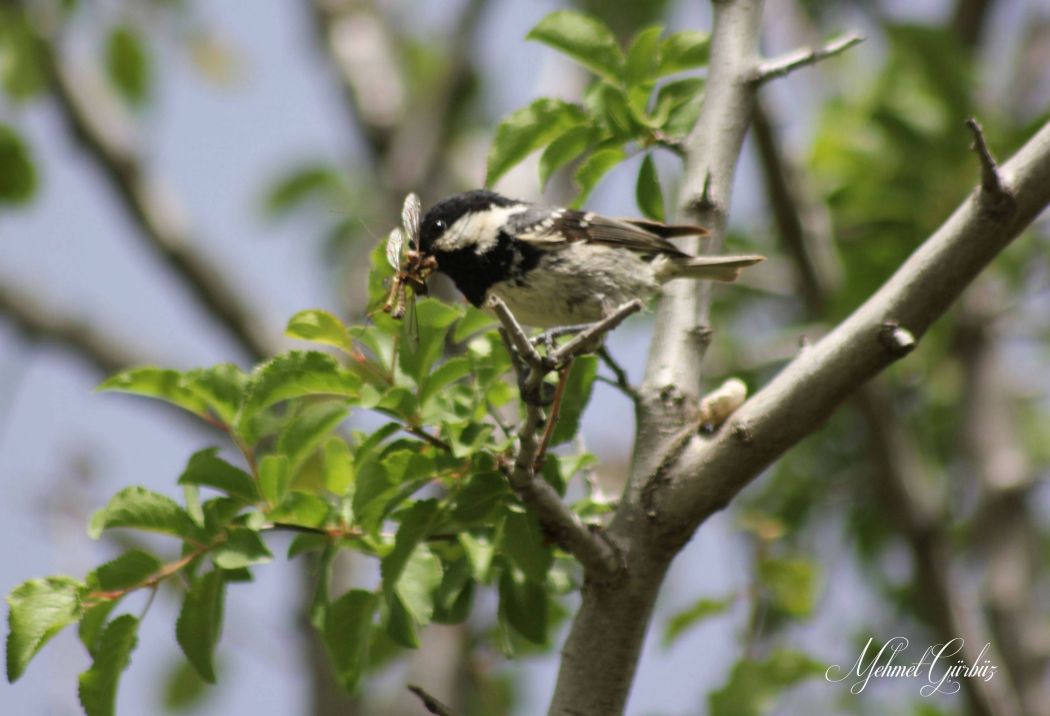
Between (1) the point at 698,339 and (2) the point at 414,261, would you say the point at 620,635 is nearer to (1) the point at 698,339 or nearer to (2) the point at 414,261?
(1) the point at 698,339

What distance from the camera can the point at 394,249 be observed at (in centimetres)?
254

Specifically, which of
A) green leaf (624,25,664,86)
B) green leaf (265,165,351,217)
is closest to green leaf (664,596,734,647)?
green leaf (624,25,664,86)

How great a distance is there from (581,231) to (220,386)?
1.40 metres

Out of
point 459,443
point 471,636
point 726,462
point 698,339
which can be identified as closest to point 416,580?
point 459,443

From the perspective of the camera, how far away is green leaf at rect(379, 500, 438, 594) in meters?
2.25

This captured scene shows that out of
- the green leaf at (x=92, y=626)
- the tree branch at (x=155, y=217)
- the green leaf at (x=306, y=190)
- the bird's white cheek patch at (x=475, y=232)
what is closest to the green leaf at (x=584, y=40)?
the bird's white cheek patch at (x=475, y=232)

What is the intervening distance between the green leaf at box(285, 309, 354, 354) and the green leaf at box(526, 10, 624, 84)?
38.8 inches

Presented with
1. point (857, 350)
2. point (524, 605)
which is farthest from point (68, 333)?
point (857, 350)

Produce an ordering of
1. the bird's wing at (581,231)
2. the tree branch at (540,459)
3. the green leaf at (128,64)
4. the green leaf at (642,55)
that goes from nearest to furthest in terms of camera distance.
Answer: the tree branch at (540,459) < the green leaf at (642,55) < the bird's wing at (581,231) < the green leaf at (128,64)

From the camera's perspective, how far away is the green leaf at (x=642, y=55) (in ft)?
9.25

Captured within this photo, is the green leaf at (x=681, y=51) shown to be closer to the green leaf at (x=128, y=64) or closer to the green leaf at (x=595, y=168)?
the green leaf at (x=595, y=168)

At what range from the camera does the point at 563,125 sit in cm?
284

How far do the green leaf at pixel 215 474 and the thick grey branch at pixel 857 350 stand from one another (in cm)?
89

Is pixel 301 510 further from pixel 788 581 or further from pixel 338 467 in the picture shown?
pixel 788 581
